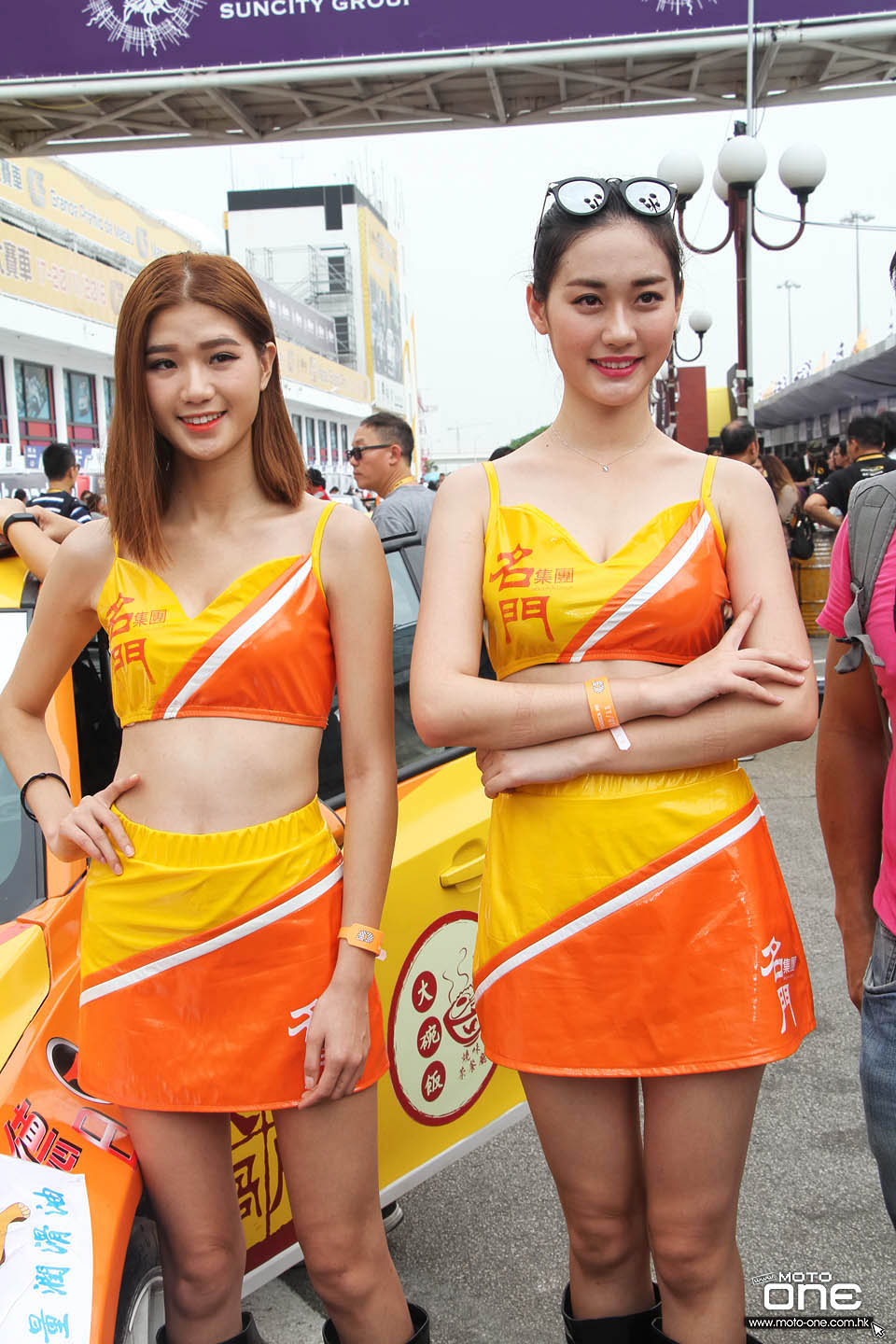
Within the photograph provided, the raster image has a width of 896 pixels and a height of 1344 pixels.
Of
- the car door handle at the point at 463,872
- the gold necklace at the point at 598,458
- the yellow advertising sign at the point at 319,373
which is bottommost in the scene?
the car door handle at the point at 463,872

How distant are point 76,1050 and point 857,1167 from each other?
2.14 metres

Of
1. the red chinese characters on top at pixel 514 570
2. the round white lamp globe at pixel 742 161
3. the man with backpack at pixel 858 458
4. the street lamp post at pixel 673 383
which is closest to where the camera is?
the red chinese characters on top at pixel 514 570

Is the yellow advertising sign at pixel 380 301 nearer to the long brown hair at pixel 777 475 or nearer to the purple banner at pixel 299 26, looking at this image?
the long brown hair at pixel 777 475

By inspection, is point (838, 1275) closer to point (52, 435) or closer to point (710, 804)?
point (710, 804)

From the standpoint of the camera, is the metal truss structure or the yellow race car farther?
the metal truss structure

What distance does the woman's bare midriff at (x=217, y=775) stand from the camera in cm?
164

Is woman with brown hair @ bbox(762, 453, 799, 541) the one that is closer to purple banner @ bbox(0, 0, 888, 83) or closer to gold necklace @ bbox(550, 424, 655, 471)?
purple banner @ bbox(0, 0, 888, 83)

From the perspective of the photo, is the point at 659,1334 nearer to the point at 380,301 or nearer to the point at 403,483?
the point at 403,483

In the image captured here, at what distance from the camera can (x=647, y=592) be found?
1595mm

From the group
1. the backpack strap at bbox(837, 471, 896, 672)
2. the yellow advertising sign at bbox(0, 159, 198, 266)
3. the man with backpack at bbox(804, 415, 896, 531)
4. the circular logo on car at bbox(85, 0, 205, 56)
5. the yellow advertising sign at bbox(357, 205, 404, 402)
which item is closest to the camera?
the backpack strap at bbox(837, 471, 896, 672)

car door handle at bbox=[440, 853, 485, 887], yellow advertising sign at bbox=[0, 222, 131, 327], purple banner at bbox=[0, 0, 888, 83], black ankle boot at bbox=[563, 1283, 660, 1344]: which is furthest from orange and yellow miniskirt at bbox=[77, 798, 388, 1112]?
yellow advertising sign at bbox=[0, 222, 131, 327]

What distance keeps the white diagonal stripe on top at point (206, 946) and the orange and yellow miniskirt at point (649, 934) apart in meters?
0.32

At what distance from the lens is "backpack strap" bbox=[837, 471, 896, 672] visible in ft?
5.02

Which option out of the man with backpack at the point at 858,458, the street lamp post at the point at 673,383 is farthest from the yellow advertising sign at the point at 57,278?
the man with backpack at the point at 858,458
